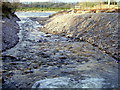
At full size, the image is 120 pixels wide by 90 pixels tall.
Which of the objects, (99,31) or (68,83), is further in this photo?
(99,31)

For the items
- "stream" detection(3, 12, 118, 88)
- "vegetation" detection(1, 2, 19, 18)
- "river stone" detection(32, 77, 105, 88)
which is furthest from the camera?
"vegetation" detection(1, 2, 19, 18)

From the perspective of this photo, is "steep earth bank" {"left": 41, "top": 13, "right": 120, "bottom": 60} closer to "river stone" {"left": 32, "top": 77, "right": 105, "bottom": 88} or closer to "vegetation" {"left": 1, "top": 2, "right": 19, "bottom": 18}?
"river stone" {"left": 32, "top": 77, "right": 105, "bottom": 88}

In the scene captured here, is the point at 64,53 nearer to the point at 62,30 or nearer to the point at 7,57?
the point at 7,57

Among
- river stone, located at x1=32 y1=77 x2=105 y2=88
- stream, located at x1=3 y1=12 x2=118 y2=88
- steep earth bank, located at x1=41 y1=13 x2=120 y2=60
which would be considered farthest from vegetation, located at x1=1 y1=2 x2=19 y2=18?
river stone, located at x1=32 y1=77 x2=105 y2=88

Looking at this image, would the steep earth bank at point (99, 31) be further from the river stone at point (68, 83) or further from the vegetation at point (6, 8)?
the vegetation at point (6, 8)

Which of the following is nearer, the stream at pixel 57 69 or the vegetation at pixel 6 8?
the stream at pixel 57 69

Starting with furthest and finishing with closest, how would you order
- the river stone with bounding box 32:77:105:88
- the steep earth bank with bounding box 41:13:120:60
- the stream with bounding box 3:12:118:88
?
the steep earth bank with bounding box 41:13:120:60 < the stream with bounding box 3:12:118:88 < the river stone with bounding box 32:77:105:88

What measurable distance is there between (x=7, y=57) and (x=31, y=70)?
3.11m

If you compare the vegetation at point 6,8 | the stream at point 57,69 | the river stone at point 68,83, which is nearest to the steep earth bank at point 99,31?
the stream at point 57,69

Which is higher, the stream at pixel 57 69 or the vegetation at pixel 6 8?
the vegetation at pixel 6 8

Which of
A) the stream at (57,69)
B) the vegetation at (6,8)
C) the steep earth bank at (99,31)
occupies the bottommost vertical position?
the stream at (57,69)

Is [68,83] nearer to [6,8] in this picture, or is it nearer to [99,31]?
[99,31]

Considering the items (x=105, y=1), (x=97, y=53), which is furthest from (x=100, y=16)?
(x=105, y=1)

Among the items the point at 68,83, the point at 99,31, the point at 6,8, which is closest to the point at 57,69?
the point at 68,83
